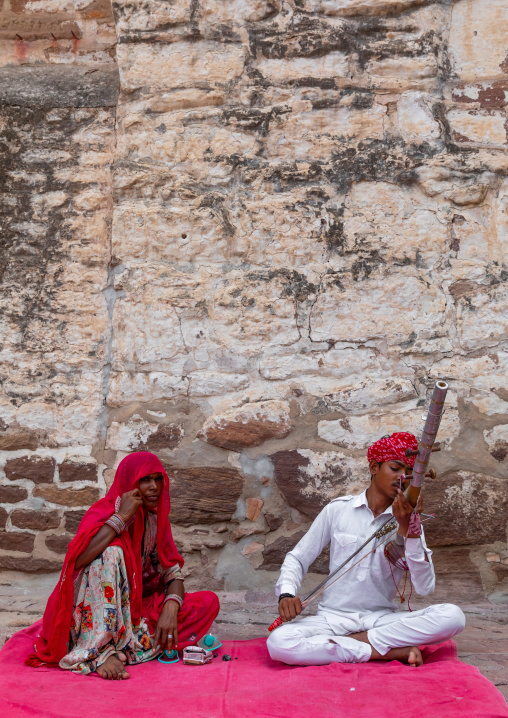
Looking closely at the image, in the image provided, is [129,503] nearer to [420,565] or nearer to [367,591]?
[367,591]

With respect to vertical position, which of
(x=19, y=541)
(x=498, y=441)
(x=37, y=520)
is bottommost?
(x=19, y=541)

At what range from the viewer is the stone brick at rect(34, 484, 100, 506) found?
328cm

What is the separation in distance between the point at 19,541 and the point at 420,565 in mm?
1997

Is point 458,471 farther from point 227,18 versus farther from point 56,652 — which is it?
point 227,18

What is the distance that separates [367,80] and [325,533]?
2272 mm

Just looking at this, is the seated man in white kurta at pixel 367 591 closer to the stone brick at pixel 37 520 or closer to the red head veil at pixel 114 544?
the red head veil at pixel 114 544

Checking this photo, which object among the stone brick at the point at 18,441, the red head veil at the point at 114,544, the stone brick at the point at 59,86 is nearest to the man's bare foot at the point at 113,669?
the red head veil at the point at 114,544

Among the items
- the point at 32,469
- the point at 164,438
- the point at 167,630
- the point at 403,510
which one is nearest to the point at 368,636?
the point at 403,510

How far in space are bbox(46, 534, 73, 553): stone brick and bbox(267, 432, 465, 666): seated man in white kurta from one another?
1.23 meters

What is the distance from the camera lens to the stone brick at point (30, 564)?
10.6 ft

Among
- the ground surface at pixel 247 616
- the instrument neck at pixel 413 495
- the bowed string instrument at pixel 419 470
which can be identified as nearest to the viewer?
the bowed string instrument at pixel 419 470

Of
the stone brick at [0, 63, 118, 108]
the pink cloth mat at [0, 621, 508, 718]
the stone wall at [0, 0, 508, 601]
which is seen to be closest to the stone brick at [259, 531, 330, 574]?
the stone wall at [0, 0, 508, 601]

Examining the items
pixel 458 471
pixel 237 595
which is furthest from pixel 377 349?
pixel 237 595

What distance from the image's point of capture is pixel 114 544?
7.95 feet
